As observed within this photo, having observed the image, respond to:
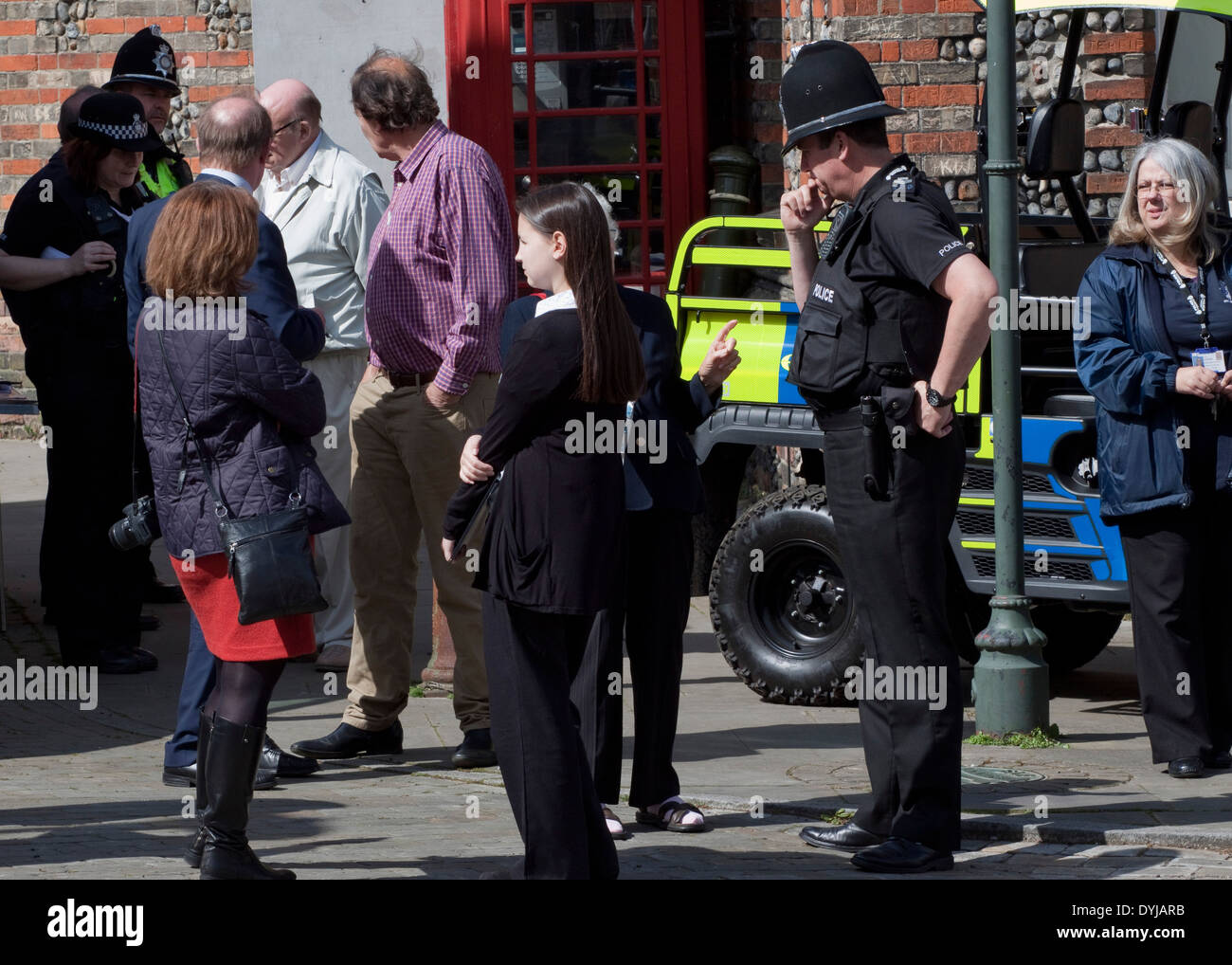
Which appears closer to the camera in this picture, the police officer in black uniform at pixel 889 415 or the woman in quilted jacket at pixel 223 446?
the woman in quilted jacket at pixel 223 446

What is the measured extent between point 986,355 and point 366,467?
2.23 metres

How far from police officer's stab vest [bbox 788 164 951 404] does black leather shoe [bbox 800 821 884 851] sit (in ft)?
3.76

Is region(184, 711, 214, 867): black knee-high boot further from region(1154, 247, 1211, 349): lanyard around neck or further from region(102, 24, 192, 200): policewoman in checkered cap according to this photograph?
region(102, 24, 192, 200): policewoman in checkered cap

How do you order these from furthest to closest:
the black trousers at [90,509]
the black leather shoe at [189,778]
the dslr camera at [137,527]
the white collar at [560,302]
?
the black trousers at [90,509] → the black leather shoe at [189,778] → the dslr camera at [137,527] → the white collar at [560,302]

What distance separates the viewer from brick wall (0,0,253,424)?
12750 millimetres

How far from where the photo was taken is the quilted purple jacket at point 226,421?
4848mm

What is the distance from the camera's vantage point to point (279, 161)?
23.7ft

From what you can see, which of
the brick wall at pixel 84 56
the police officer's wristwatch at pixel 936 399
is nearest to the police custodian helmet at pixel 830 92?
the police officer's wristwatch at pixel 936 399

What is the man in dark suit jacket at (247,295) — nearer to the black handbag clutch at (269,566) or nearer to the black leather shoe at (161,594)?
the black handbag clutch at (269,566)

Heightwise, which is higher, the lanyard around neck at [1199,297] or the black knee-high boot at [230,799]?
the lanyard around neck at [1199,297]

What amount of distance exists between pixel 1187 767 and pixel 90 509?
4.23m
